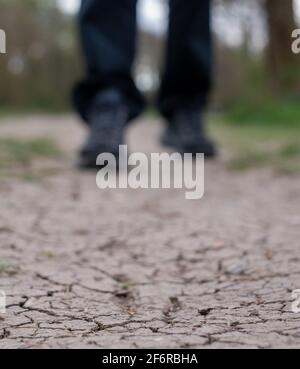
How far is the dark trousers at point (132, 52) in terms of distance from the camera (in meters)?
2.17

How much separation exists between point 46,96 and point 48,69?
2.20 feet

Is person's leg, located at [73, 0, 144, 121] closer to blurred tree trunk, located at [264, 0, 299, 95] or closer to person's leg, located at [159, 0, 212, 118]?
person's leg, located at [159, 0, 212, 118]

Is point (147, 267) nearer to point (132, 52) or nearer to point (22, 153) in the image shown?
point (132, 52)

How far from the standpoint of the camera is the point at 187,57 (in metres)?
2.52

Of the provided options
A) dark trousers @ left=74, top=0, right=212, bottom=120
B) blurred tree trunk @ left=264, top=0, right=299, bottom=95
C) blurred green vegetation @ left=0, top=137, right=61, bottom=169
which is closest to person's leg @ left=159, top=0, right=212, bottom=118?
dark trousers @ left=74, top=0, right=212, bottom=120

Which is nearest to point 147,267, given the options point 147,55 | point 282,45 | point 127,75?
point 127,75

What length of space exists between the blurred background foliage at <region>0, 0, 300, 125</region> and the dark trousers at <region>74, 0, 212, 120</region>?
4.55 meters

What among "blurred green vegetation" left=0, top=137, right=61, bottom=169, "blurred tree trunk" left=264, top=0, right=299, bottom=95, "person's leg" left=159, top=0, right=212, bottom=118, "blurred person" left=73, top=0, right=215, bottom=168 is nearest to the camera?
"blurred person" left=73, top=0, right=215, bottom=168

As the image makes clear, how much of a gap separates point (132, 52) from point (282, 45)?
531 centimetres

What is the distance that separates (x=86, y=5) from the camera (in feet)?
7.00

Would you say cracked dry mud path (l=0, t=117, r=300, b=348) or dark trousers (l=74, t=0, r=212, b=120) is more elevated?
dark trousers (l=74, t=0, r=212, b=120)

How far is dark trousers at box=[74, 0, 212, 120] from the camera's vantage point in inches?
85.6
